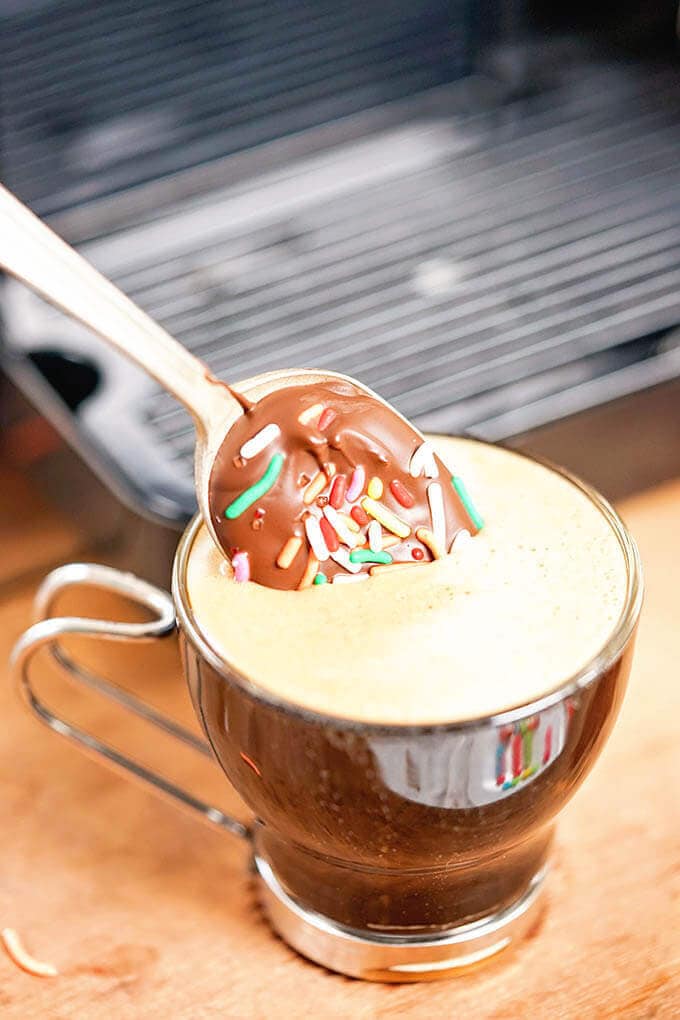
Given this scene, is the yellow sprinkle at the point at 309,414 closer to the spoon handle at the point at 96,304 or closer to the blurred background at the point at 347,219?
the spoon handle at the point at 96,304

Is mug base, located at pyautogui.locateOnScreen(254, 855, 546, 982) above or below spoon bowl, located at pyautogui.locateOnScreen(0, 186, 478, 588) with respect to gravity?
below

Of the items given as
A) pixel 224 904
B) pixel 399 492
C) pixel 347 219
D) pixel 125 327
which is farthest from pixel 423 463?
pixel 347 219

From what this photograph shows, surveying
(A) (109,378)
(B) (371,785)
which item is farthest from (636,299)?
(B) (371,785)

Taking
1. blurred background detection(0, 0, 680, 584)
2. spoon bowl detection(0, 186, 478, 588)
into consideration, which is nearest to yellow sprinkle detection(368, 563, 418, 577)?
spoon bowl detection(0, 186, 478, 588)

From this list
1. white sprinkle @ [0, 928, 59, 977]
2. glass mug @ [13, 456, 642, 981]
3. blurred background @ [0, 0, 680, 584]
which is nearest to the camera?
glass mug @ [13, 456, 642, 981]

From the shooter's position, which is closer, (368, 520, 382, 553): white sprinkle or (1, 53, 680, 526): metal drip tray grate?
(368, 520, 382, 553): white sprinkle

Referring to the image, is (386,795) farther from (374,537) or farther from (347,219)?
(347,219)

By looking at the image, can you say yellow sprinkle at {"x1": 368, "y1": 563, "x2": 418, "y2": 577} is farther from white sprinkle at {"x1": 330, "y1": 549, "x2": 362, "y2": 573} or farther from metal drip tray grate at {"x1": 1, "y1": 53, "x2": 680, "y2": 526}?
metal drip tray grate at {"x1": 1, "y1": 53, "x2": 680, "y2": 526}
